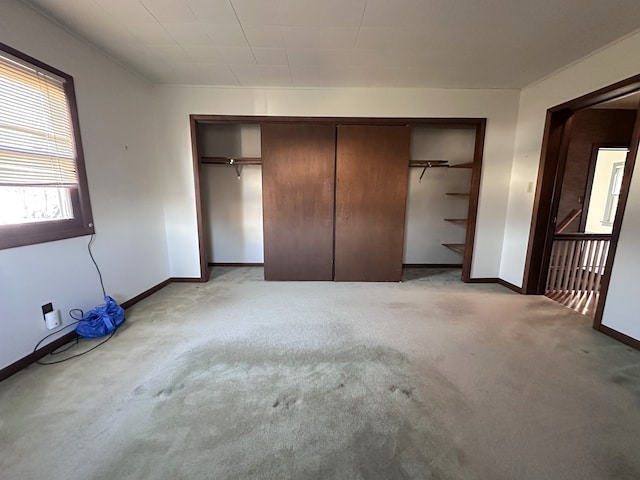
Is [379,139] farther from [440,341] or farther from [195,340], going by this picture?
[195,340]

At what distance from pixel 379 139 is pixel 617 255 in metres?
2.71

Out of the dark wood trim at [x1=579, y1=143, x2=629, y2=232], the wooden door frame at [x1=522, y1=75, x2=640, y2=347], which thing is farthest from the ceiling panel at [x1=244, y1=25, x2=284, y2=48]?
the dark wood trim at [x1=579, y1=143, x2=629, y2=232]

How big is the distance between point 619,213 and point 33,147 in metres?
4.94

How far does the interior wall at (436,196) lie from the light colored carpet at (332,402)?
2.02 metres

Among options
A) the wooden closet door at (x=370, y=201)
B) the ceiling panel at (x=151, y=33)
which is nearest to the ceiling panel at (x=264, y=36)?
the ceiling panel at (x=151, y=33)

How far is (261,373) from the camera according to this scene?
6.46 ft

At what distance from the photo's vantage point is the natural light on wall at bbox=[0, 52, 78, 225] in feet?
6.21

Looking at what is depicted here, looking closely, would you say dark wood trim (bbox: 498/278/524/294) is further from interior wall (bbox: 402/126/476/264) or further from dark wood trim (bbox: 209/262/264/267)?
dark wood trim (bbox: 209/262/264/267)

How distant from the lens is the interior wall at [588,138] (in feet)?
13.7

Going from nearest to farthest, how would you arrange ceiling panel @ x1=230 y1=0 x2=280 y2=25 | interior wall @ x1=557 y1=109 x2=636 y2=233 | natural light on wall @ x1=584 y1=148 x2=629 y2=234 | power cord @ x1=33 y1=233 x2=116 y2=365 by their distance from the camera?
1. ceiling panel @ x1=230 y1=0 x2=280 y2=25
2. power cord @ x1=33 y1=233 x2=116 y2=365
3. interior wall @ x1=557 y1=109 x2=636 y2=233
4. natural light on wall @ x1=584 y1=148 x2=629 y2=234

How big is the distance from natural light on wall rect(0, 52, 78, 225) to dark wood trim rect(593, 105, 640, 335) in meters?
4.83

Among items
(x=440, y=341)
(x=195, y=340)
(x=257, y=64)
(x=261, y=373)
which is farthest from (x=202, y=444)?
(x=257, y=64)

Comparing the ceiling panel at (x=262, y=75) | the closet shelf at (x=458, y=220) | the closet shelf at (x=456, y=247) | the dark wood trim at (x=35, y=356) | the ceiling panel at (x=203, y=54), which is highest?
the ceiling panel at (x=262, y=75)

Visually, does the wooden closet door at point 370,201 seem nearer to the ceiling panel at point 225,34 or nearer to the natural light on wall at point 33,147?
the ceiling panel at point 225,34
